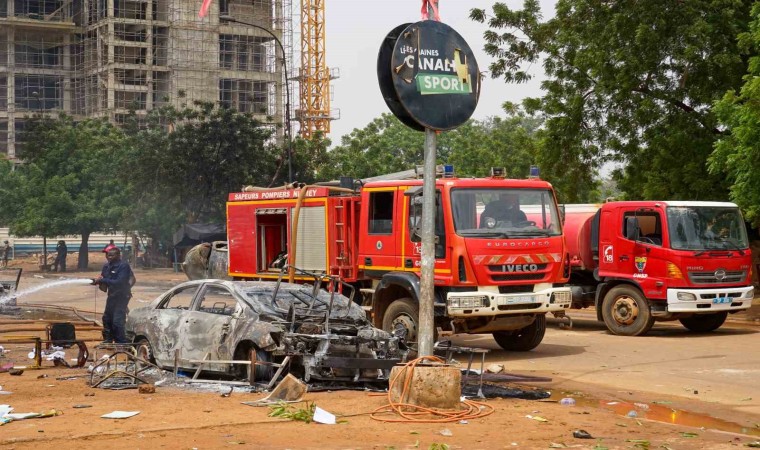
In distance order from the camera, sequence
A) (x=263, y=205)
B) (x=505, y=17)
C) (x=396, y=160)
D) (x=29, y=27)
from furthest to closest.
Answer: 1. (x=29, y=27)
2. (x=396, y=160)
3. (x=505, y=17)
4. (x=263, y=205)

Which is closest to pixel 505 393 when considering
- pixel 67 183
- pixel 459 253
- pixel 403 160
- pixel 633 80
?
pixel 459 253

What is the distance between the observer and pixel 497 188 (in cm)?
1554

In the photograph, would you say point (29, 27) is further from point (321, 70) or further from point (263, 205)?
point (263, 205)

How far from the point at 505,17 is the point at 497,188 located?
15.5m

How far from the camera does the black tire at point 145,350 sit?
13.5 m

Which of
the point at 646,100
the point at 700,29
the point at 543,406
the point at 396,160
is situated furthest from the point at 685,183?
the point at 396,160

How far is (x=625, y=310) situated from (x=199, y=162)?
32712mm

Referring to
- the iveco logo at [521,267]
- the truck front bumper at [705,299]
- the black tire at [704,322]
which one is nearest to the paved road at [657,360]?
the black tire at [704,322]

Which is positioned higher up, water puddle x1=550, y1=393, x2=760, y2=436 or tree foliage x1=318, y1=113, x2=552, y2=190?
tree foliage x1=318, y1=113, x2=552, y2=190

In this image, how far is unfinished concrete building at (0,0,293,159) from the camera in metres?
80.6

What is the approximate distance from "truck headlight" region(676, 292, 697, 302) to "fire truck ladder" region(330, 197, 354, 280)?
5.71m

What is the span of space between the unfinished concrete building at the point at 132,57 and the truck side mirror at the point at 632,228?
61.4m

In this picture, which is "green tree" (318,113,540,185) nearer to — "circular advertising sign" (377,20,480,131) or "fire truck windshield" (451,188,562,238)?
"fire truck windshield" (451,188,562,238)

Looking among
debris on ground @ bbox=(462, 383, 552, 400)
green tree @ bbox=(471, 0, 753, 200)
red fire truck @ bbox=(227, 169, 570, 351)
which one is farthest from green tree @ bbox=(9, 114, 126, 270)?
debris on ground @ bbox=(462, 383, 552, 400)
